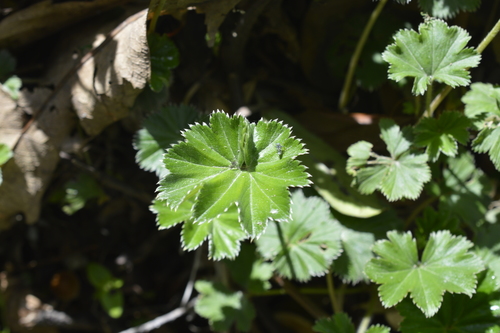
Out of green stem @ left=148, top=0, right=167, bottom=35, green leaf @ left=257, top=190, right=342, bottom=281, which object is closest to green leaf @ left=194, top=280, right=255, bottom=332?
green leaf @ left=257, top=190, right=342, bottom=281

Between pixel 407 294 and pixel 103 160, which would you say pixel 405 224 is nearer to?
pixel 407 294

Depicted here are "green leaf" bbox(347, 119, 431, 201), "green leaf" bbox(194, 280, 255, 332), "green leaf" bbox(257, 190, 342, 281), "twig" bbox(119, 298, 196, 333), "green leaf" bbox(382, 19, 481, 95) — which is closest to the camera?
"green leaf" bbox(382, 19, 481, 95)

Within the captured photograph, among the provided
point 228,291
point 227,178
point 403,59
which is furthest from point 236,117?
point 228,291

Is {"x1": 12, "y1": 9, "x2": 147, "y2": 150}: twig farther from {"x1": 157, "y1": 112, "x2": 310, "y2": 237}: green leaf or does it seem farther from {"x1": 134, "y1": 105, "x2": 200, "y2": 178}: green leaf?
{"x1": 157, "y1": 112, "x2": 310, "y2": 237}: green leaf

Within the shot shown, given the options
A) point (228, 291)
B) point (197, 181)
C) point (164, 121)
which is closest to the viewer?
point (197, 181)

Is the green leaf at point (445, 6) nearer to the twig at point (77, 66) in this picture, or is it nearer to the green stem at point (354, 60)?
the green stem at point (354, 60)

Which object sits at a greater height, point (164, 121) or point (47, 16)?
point (47, 16)

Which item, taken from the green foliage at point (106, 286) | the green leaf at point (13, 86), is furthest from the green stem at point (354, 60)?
the green foliage at point (106, 286)
